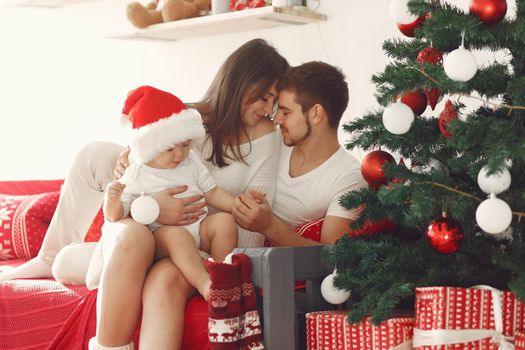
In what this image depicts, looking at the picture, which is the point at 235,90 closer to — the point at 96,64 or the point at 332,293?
the point at 332,293

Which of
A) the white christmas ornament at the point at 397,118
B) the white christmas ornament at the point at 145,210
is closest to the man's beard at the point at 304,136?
the white christmas ornament at the point at 145,210

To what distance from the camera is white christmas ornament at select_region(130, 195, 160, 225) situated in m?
2.20

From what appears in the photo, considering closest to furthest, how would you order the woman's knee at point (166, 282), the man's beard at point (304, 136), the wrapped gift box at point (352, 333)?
the wrapped gift box at point (352, 333)
the woman's knee at point (166, 282)
the man's beard at point (304, 136)

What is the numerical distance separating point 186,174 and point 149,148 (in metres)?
0.15

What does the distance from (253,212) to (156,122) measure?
0.35 meters

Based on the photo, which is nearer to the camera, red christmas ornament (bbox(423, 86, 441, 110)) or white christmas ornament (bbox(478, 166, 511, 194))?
white christmas ornament (bbox(478, 166, 511, 194))

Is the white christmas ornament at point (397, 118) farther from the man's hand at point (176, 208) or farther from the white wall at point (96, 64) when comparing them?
the white wall at point (96, 64)

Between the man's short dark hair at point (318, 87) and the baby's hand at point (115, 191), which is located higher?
the man's short dark hair at point (318, 87)

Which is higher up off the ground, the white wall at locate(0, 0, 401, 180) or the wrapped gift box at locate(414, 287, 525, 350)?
the white wall at locate(0, 0, 401, 180)

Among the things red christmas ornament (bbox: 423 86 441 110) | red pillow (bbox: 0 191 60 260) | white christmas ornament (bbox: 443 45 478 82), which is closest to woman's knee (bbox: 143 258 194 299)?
red christmas ornament (bbox: 423 86 441 110)

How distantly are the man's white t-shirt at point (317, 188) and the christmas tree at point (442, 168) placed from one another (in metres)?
0.39

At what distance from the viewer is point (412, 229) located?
1996 mm

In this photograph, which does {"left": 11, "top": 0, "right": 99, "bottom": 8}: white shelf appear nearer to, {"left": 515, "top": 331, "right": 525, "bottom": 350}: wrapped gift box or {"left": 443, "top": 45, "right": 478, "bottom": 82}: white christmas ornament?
{"left": 443, "top": 45, "right": 478, "bottom": 82}: white christmas ornament

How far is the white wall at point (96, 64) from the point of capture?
3.13 meters
